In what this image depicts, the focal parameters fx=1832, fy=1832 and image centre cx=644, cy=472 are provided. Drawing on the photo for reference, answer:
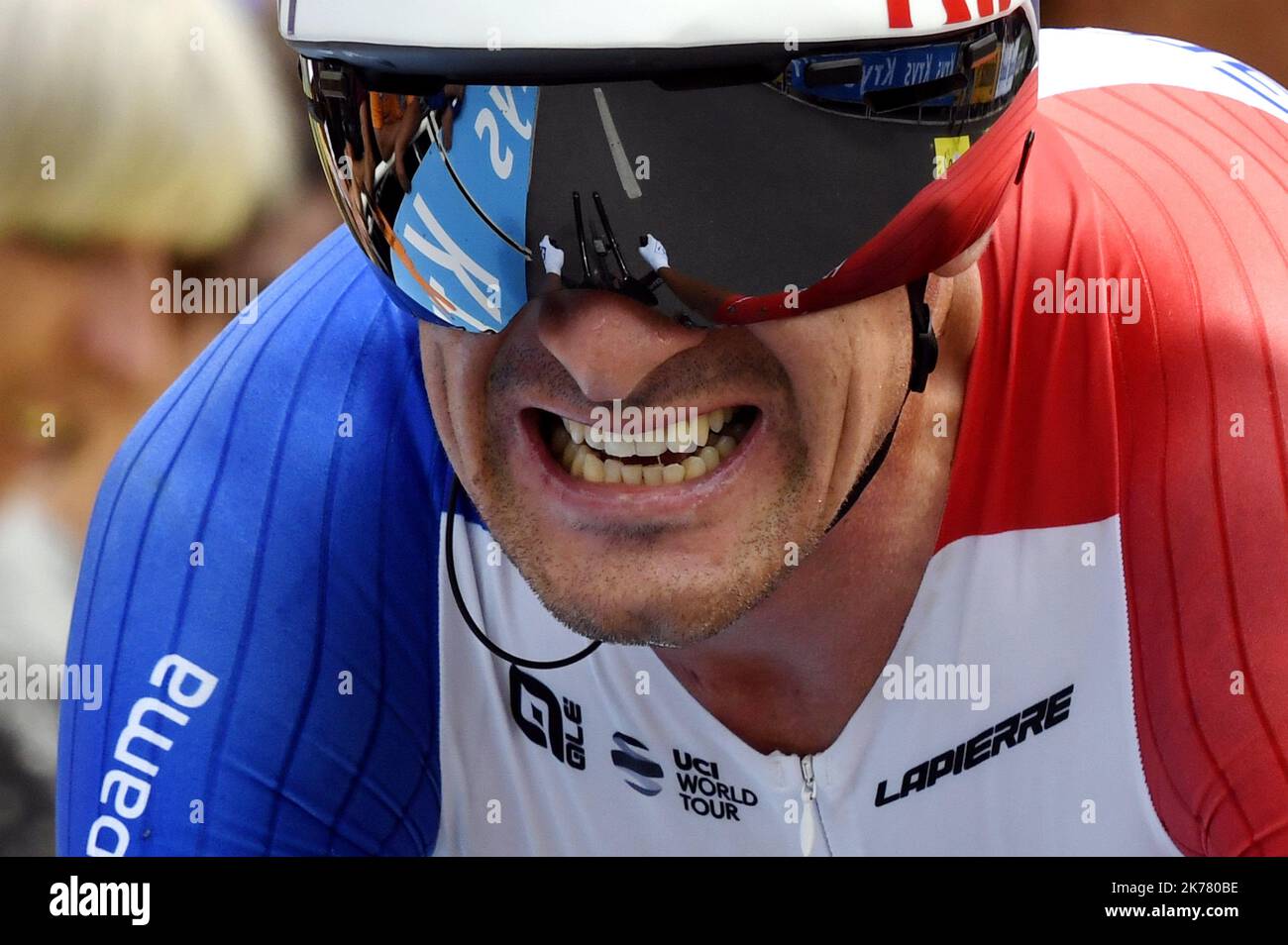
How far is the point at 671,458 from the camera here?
1.18m

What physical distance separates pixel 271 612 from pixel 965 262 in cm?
56

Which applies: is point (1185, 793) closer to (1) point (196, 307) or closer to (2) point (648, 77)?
(2) point (648, 77)

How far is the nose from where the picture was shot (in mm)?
1086

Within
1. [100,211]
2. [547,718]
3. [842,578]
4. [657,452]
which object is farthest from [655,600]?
[100,211]

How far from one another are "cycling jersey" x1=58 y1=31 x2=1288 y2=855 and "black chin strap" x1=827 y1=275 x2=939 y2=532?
0.08 meters

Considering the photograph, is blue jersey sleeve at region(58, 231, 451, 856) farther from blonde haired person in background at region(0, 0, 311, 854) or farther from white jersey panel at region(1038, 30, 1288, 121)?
blonde haired person in background at region(0, 0, 311, 854)

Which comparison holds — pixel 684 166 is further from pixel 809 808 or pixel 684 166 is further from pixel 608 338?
pixel 809 808

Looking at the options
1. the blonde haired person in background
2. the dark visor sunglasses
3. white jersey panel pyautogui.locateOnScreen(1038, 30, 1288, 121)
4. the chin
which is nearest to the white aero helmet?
the dark visor sunglasses

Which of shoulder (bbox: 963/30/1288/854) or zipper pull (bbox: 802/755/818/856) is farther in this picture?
zipper pull (bbox: 802/755/818/856)

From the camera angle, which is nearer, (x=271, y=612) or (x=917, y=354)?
(x=917, y=354)

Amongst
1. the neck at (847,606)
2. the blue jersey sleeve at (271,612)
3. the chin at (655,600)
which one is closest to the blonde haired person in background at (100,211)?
the blue jersey sleeve at (271,612)

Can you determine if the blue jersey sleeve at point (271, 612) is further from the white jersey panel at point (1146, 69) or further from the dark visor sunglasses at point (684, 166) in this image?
the white jersey panel at point (1146, 69)

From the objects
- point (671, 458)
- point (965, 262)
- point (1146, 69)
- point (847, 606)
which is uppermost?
point (1146, 69)
